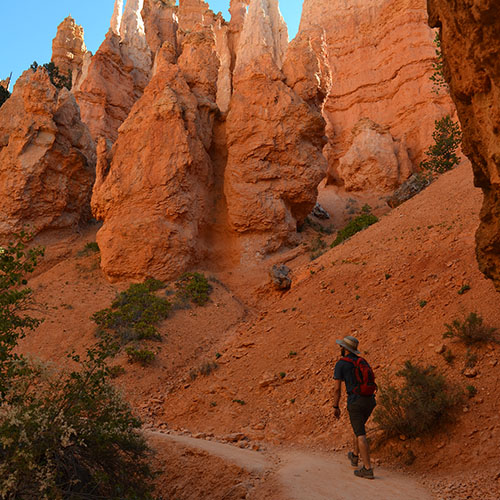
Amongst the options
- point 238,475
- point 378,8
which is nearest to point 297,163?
point 238,475

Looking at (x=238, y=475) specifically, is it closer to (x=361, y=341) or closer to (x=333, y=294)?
(x=361, y=341)

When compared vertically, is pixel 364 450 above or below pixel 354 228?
below

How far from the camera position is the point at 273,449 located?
782cm

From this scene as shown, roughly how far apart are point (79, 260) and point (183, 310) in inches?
289

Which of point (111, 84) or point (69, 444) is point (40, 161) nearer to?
point (111, 84)

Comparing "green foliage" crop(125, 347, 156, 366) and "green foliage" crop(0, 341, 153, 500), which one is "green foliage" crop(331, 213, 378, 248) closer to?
"green foliage" crop(125, 347, 156, 366)

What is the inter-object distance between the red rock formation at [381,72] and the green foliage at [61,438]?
32.0m

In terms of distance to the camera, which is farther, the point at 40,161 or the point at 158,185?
the point at 40,161

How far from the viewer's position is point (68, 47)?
4828cm

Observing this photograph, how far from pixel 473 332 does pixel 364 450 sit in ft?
10.8

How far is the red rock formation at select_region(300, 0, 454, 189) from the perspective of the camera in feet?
112

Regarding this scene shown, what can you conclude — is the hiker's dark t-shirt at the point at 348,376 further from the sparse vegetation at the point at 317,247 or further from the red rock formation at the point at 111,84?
the red rock formation at the point at 111,84

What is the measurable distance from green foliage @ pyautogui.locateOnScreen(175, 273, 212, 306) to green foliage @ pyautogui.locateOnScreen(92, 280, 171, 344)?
2.91 feet

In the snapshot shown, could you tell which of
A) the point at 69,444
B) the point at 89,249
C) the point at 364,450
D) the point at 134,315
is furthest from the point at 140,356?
the point at 89,249
